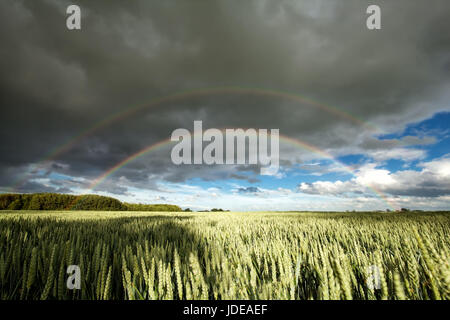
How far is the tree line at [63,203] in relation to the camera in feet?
160

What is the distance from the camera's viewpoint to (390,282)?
117cm

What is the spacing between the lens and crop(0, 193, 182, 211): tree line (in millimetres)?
48875

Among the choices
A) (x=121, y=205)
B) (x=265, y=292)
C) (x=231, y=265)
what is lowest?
(x=121, y=205)

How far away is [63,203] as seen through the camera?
5325 cm

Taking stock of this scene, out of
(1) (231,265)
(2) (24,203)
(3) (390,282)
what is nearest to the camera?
(3) (390,282)
